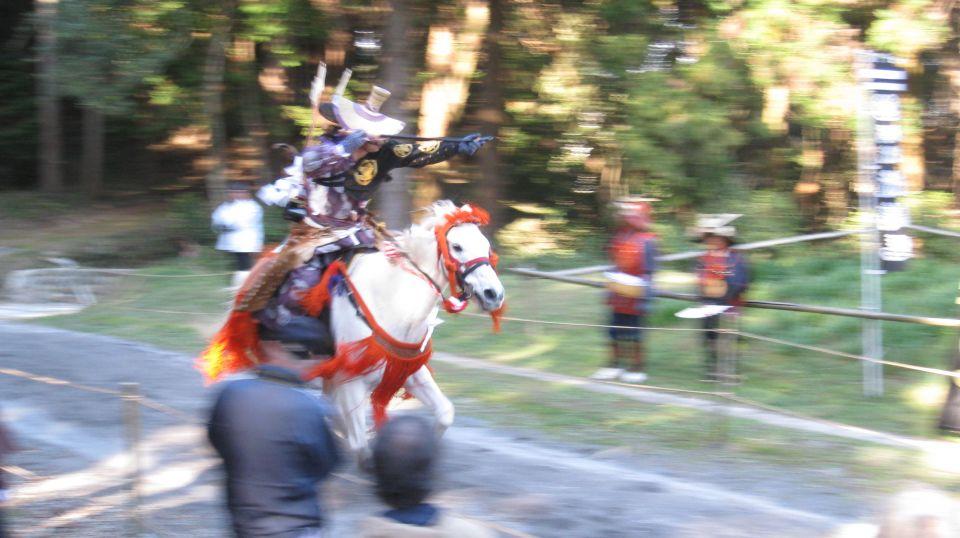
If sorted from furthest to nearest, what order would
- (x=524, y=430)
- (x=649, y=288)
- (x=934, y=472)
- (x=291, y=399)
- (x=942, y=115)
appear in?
(x=942, y=115) < (x=649, y=288) < (x=524, y=430) < (x=934, y=472) < (x=291, y=399)

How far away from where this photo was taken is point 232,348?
7.39 meters

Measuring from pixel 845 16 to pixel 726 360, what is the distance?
11.9m

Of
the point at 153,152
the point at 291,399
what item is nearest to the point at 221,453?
the point at 291,399

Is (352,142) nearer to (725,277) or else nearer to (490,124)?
(725,277)

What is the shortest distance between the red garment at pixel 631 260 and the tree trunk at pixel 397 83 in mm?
6677

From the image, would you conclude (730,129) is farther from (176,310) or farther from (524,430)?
(524,430)

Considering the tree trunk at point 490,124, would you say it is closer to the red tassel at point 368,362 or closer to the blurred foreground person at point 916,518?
the red tassel at point 368,362

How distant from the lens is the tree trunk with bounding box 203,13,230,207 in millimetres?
19703

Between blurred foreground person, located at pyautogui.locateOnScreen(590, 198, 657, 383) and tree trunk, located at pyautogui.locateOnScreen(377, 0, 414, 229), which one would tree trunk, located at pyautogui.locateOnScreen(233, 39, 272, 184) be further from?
blurred foreground person, located at pyautogui.locateOnScreen(590, 198, 657, 383)

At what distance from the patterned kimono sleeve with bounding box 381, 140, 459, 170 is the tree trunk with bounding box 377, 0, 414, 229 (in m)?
8.62

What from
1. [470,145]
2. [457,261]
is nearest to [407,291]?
[457,261]

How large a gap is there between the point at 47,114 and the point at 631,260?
60.4 feet

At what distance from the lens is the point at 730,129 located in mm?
18078

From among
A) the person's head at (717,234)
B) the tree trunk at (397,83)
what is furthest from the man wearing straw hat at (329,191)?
the tree trunk at (397,83)
